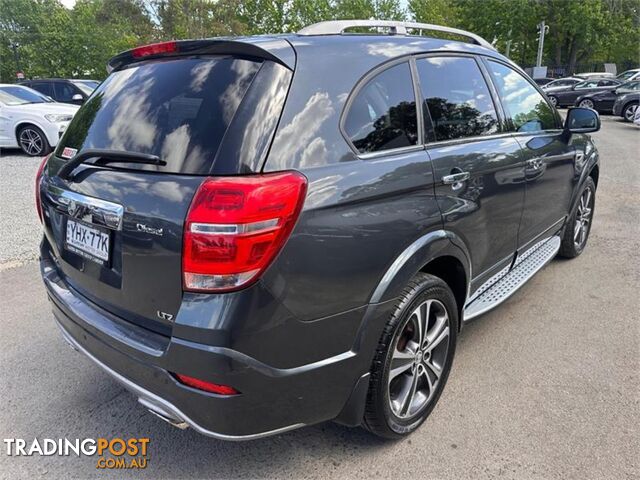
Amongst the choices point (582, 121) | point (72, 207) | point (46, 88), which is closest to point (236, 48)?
point (72, 207)

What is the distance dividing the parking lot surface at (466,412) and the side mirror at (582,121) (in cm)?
134

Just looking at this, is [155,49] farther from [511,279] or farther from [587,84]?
[587,84]

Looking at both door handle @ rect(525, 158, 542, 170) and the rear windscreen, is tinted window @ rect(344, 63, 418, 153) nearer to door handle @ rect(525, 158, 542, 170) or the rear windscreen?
the rear windscreen

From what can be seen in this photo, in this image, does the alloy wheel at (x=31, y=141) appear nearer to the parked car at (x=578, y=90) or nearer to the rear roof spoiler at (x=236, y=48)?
the rear roof spoiler at (x=236, y=48)

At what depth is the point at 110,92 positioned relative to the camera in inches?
91.5

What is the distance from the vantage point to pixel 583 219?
4.75 metres

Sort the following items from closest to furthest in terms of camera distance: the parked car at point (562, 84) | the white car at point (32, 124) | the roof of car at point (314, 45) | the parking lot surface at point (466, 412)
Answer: the roof of car at point (314, 45), the parking lot surface at point (466, 412), the white car at point (32, 124), the parked car at point (562, 84)

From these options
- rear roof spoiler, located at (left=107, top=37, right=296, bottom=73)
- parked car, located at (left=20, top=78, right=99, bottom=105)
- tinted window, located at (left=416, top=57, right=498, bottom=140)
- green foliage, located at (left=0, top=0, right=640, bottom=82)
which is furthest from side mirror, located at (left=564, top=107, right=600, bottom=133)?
green foliage, located at (left=0, top=0, right=640, bottom=82)

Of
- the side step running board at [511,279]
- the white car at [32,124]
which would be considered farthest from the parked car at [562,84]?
the side step running board at [511,279]

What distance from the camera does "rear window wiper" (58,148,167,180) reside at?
183cm

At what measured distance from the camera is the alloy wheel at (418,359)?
2273 millimetres

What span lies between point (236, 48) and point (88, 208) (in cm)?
89

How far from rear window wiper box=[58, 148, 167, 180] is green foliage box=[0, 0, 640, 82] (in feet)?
100

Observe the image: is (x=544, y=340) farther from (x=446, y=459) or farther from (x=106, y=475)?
(x=106, y=475)
